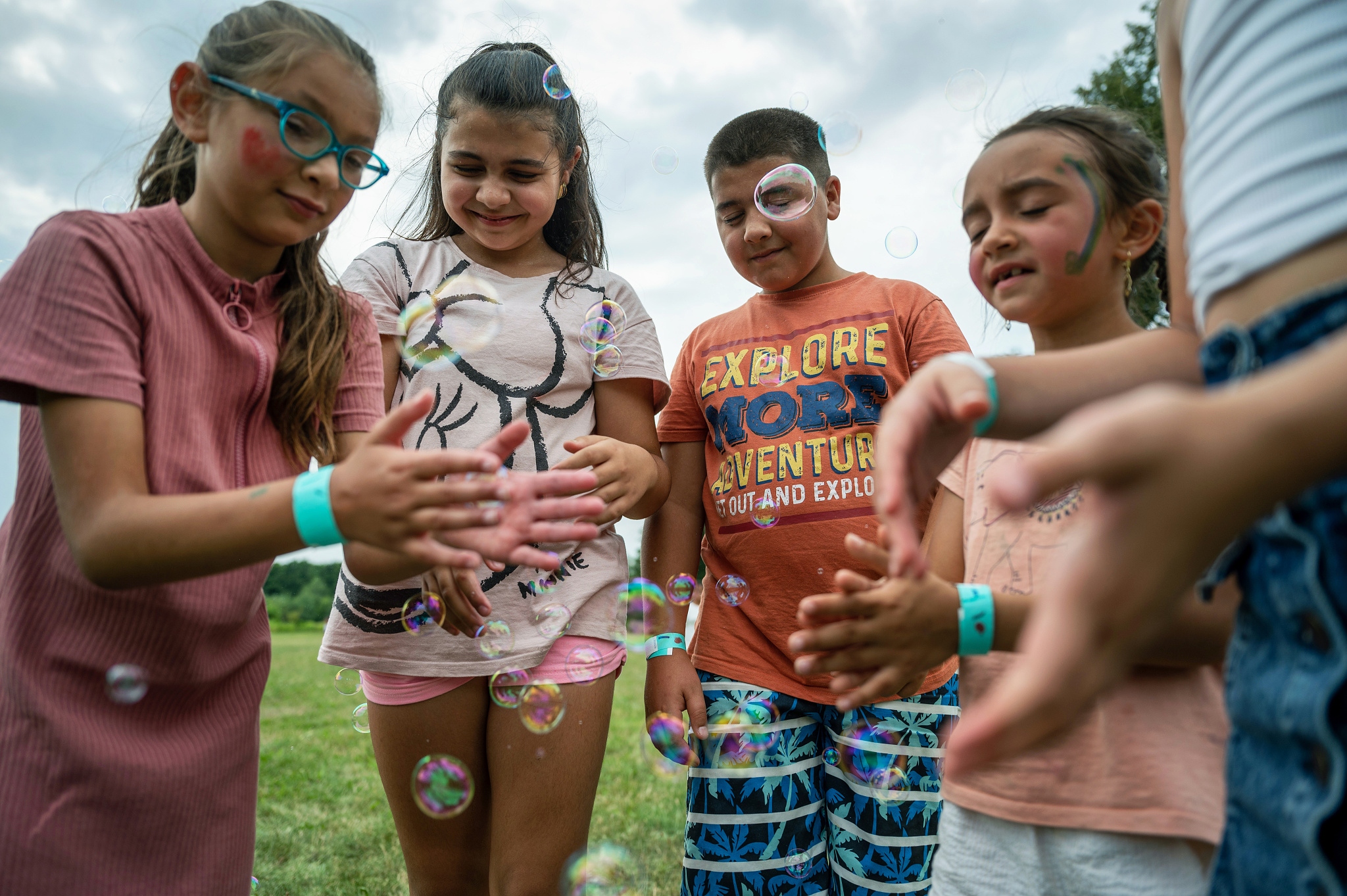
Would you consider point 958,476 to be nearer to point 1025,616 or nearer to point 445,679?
point 1025,616

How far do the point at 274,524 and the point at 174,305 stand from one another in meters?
0.50

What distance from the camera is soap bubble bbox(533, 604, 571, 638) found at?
1908mm

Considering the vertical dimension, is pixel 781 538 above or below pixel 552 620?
above

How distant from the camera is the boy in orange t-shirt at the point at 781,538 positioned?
197cm

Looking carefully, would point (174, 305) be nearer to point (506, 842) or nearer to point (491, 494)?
point (491, 494)

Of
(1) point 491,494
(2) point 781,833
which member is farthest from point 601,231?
(2) point 781,833

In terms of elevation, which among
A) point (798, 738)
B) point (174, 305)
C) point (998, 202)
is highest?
point (998, 202)

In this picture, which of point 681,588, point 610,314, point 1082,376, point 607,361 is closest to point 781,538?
point 681,588

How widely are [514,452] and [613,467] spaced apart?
0.34 m

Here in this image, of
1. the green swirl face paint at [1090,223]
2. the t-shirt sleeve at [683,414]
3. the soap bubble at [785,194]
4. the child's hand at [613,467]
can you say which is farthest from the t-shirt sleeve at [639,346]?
the green swirl face paint at [1090,223]

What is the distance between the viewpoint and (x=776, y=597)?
6.98 ft

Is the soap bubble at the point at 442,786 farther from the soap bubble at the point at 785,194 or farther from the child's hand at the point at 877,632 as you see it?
the soap bubble at the point at 785,194

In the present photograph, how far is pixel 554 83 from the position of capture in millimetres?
2246

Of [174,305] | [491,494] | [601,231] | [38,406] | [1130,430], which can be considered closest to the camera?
[1130,430]
